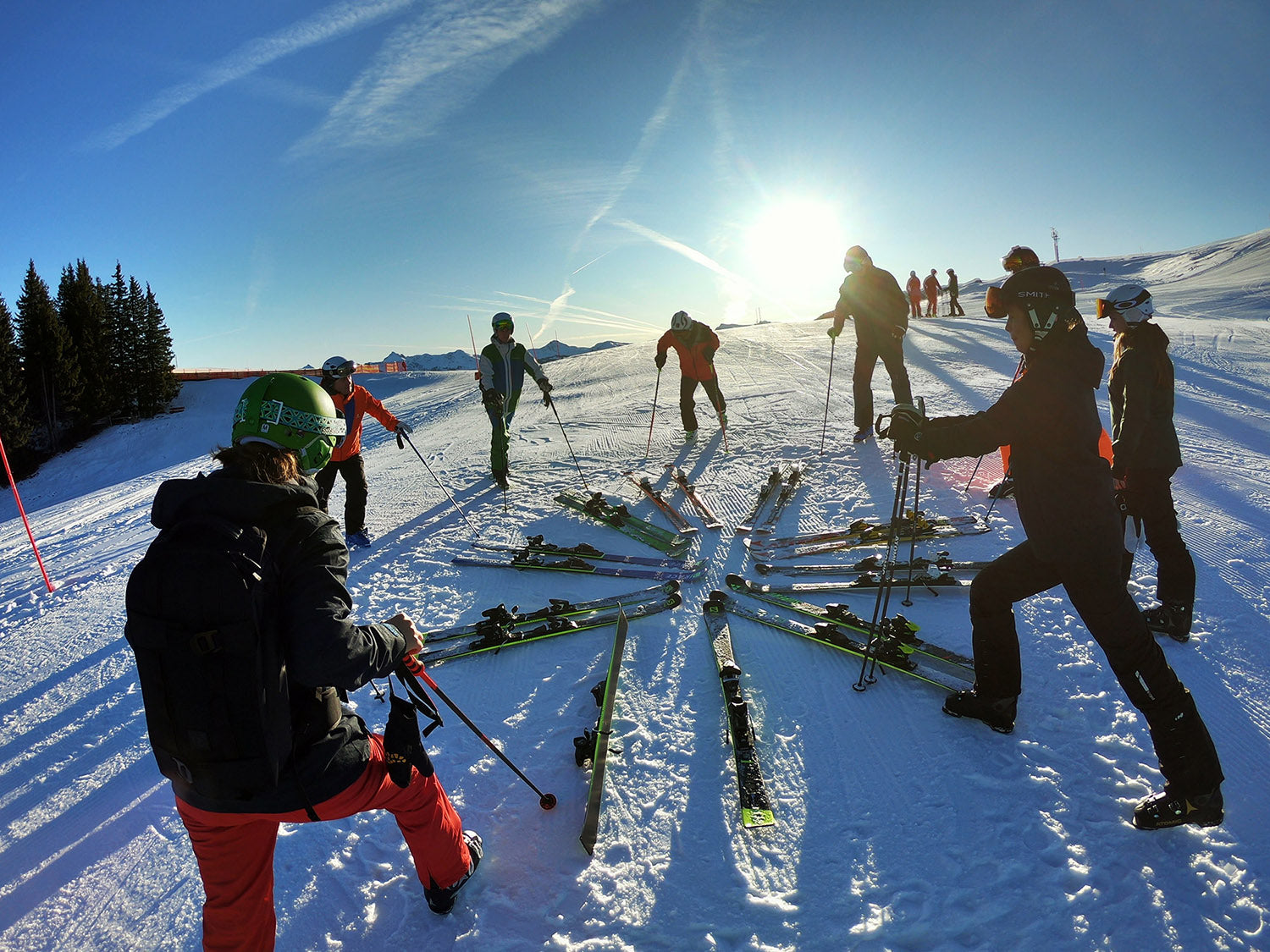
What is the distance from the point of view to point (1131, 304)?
393 cm

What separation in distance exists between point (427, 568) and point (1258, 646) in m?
6.91

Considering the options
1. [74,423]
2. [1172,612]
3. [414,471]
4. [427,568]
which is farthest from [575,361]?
[74,423]

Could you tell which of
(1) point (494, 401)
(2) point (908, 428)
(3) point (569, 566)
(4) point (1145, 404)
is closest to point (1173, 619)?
(4) point (1145, 404)

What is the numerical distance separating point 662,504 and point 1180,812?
18.2 feet

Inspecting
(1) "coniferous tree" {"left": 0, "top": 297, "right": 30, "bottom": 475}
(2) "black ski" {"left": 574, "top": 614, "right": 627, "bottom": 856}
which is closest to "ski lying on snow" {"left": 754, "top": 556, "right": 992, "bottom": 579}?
(2) "black ski" {"left": 574, "top": 614, "right": 627, "bottom": 856}

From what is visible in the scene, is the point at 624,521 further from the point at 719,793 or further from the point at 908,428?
the point at 908,428

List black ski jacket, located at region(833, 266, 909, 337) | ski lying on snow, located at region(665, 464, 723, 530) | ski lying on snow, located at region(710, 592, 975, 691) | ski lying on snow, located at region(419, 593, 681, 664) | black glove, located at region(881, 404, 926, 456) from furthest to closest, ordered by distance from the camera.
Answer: black ski jacket, located at region(833, 266, 909, 337), ski lying on snow, located at region(665, 464, 723, 530), ski lying on snow, located at region(419, 593, 681, 664), ski lying on snow, located at region(710, 592, 975, 691), black glove, located at region(881, 404, 926, 456)

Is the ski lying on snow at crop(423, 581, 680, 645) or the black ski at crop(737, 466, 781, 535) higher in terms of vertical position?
the black ski at crop(737, 466, 781, 535)

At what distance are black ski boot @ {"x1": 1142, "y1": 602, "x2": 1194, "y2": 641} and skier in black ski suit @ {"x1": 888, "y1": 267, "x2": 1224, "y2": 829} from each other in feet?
5.55

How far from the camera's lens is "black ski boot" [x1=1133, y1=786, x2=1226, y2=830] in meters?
2.56

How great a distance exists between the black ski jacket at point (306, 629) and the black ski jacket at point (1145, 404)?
463 centimetres

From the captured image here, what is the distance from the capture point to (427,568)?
21.0 ft

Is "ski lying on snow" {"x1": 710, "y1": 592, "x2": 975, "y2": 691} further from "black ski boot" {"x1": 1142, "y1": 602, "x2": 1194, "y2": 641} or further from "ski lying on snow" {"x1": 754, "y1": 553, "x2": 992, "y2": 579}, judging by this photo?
"black ski boot" {"x1": 1142, "y1": 602, "x2": 1194, "y2": 641}

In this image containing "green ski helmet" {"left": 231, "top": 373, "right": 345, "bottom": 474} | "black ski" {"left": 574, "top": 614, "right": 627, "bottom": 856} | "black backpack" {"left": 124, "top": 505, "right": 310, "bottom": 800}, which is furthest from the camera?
"black ski" {"left": 574, "top": 614, "right": 627, "bottom": 856}
